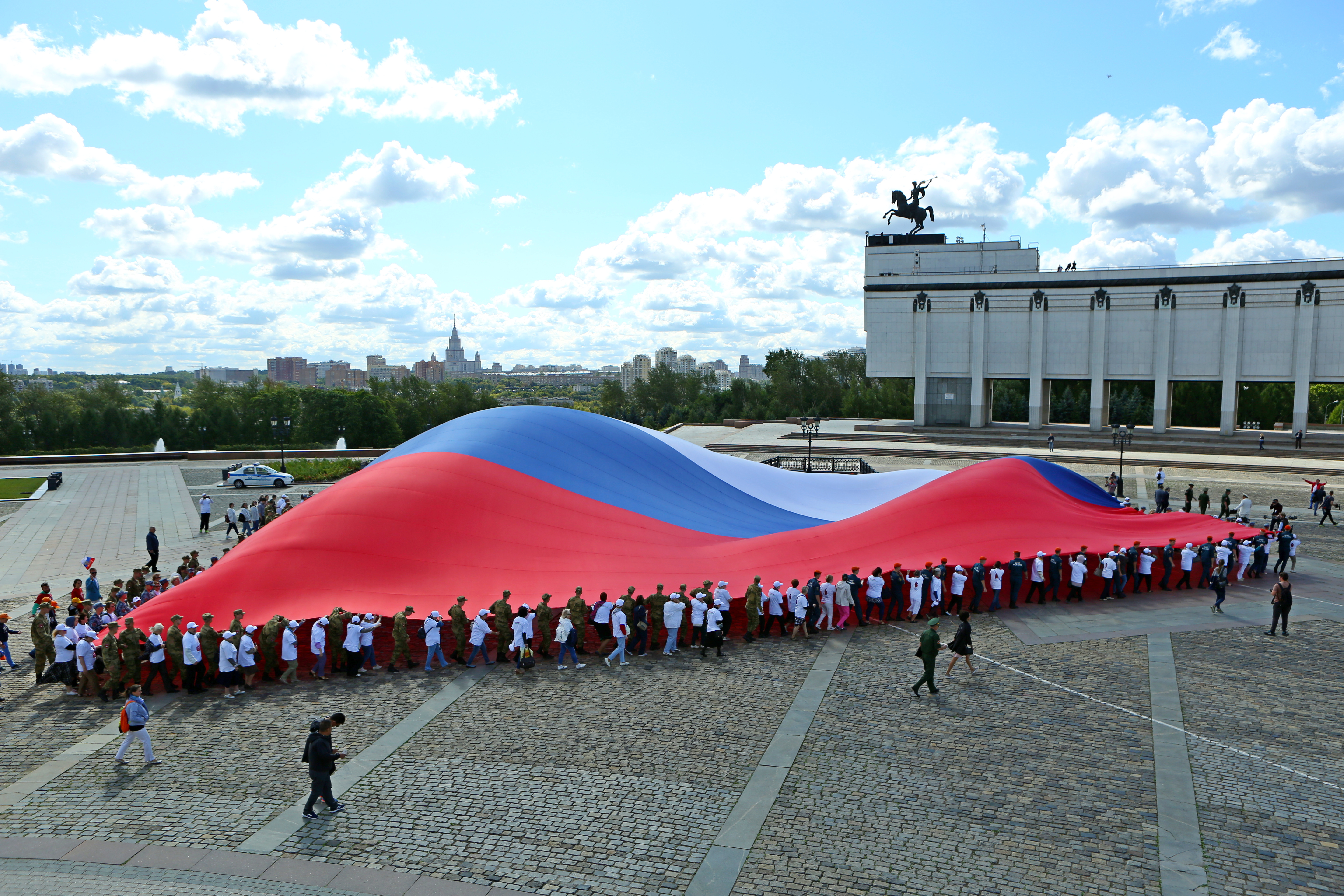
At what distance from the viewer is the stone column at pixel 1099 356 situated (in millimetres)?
52344

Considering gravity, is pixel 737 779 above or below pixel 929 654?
below

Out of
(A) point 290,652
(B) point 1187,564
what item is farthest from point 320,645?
(B) point 1187,564

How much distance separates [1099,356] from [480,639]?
Answer: 2016 inches

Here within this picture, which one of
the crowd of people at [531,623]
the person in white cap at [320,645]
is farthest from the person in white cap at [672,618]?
the person in white cap at [320,645]

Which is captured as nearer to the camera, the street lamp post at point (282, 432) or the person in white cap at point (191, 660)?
the person in white cap at point (191, 660)

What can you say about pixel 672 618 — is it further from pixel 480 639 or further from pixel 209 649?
pixel 209 649

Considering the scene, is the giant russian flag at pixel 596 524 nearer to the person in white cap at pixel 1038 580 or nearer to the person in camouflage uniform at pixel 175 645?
the person in white cap at pixel 1038 580

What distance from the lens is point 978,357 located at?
184ft

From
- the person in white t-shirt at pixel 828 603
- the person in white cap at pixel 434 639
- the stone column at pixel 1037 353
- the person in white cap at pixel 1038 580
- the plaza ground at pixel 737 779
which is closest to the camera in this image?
the plaza ground at pixel 737 779

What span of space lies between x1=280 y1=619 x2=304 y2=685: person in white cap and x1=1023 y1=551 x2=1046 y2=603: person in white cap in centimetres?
1378

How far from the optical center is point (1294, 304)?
156 ft

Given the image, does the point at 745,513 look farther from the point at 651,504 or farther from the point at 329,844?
the point at 329,844

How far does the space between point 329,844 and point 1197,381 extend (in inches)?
2781

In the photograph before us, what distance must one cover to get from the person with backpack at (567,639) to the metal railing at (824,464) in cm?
2637
